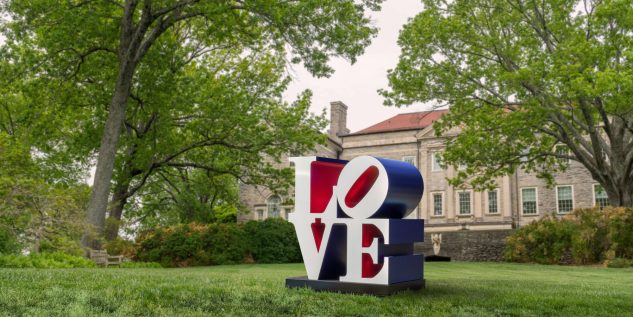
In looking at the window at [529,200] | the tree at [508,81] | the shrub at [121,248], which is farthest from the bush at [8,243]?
the window at [529,200]

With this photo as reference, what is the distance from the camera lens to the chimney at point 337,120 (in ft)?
168

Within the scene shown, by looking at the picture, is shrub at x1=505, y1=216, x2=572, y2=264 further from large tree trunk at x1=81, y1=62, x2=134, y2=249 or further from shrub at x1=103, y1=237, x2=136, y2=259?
large tree trunk at x1=81, y1=62, x2=134, y2=249

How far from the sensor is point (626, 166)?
2372 centimetres

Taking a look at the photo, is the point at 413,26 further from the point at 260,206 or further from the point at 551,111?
the point at 260,206

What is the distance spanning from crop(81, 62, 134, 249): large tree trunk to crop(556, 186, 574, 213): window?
3563 cm

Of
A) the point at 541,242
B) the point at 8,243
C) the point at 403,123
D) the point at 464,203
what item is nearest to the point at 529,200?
the point at 464,203

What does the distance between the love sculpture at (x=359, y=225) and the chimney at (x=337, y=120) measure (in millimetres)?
42604

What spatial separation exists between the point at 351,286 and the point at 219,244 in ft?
54.8

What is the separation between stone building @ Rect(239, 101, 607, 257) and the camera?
42438 millimetres

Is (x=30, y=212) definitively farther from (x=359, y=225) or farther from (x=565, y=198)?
(x=565, y=198)

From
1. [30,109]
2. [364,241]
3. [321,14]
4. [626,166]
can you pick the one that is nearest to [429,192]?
[626,166]

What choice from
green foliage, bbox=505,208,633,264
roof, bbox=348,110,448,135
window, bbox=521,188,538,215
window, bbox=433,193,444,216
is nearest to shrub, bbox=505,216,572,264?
green foliage, bbox=505,208,633,264

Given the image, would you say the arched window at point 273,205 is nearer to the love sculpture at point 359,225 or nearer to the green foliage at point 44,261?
the green foliage at point 44,261

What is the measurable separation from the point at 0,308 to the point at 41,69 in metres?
18.4
